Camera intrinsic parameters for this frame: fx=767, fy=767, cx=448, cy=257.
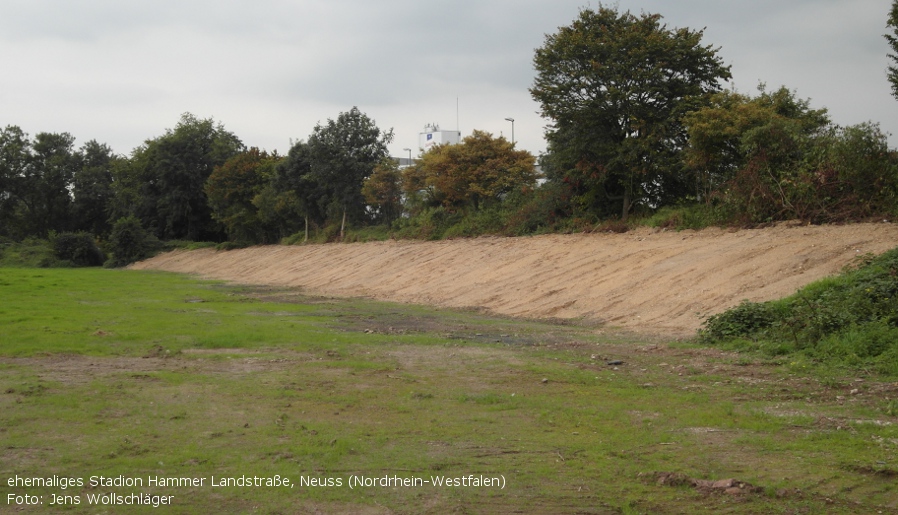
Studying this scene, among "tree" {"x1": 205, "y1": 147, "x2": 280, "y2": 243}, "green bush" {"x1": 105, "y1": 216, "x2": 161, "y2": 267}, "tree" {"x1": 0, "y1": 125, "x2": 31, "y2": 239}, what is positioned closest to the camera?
"tree" {"x1": 205, "y1": 147, "x2": 280, "y2": 243}

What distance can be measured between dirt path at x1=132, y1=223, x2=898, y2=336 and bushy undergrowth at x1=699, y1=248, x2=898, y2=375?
1551 millimetres

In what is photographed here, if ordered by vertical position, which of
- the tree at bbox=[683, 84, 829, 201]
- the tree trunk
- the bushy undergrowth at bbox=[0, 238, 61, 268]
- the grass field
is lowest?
the grass field

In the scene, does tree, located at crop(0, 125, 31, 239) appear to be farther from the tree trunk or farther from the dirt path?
the tree trunk

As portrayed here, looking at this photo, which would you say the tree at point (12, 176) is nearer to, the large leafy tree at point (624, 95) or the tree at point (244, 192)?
the tree at point (244, 192)

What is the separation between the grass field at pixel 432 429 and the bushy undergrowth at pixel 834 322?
766 mm

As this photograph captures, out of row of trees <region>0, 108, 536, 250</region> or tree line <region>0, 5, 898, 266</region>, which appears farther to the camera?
row of trees <region>0, 108, 536, 250</region>

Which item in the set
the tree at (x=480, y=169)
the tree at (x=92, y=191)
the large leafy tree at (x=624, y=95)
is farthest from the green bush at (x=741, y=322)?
the tree at (x=92, y=191)

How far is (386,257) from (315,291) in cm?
A: 555

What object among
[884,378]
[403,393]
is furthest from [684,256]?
[403,393]

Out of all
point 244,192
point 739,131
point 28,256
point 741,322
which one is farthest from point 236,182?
point 741,322

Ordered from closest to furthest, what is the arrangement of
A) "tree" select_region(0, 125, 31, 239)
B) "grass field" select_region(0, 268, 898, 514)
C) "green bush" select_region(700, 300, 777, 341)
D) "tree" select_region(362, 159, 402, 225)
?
1. "grass field" select_region(0, 268, 898, 514)
2. "green bush" select_region(700, 300, 777, 341)
3. "tree" select_region(362, 159, 402, 225)
4. "tree" select_region(0, 125, 31, 239)

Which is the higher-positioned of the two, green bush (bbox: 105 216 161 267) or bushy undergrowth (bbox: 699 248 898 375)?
green bush (bbox: 105 216 161 267)

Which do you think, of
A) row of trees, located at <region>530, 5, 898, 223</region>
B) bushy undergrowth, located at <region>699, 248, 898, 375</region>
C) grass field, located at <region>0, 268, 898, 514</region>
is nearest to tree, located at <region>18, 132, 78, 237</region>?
row of trees, located at <region>530, 5, 898, 223</region>

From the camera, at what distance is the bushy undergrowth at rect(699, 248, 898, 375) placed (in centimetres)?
1079
